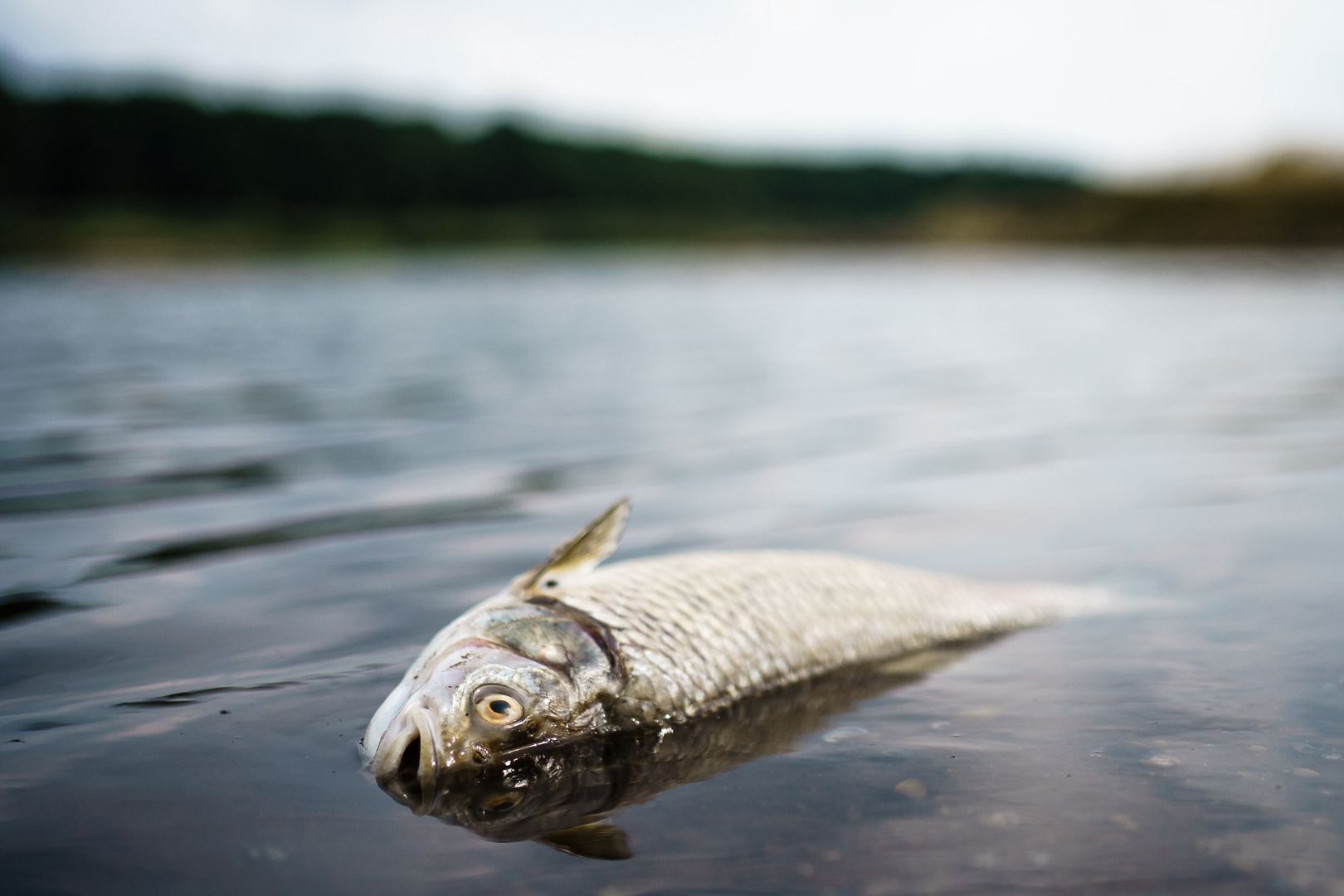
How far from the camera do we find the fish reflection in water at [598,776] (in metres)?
3.84

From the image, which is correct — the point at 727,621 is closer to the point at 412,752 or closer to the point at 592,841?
the point at 592,841

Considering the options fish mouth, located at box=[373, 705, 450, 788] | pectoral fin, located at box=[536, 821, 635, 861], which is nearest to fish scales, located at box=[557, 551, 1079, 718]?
pectoral fin, located at box=[536, 821, 635, 861]

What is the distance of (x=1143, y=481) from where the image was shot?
994 cm

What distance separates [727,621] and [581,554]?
669 mm

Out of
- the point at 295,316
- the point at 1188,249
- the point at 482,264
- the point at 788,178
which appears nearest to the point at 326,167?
the point at 482,264

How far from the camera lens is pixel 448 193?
90812 mm

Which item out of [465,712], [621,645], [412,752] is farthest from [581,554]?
[412,752]

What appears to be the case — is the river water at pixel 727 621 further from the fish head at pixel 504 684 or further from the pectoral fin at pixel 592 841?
the fish head at pixel 504 684

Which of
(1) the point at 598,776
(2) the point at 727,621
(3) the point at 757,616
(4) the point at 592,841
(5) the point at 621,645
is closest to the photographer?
(4) the point at 592,841

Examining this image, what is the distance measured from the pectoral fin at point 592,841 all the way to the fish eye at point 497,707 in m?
0.41

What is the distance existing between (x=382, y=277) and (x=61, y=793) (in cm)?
4745

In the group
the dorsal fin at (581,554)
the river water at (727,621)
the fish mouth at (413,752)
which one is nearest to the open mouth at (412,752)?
the fish mouth at (413,752)

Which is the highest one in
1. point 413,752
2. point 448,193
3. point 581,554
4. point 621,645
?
point 448,193

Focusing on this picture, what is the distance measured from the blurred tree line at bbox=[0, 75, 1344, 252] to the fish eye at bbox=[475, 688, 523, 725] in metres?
58.0
